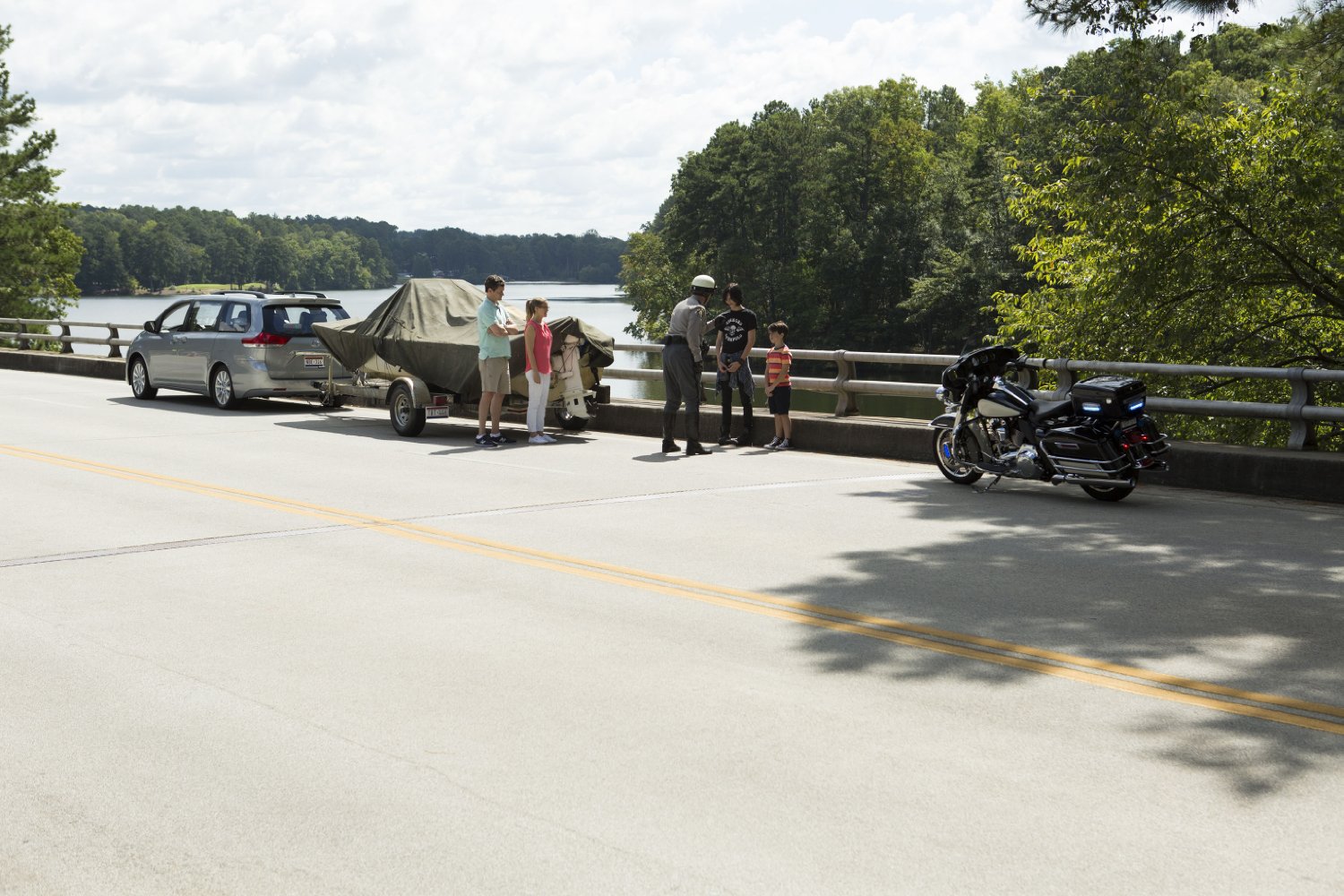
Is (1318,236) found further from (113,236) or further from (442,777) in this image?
(113,236)

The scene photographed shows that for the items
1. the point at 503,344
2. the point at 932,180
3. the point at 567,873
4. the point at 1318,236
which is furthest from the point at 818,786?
the point at 932,180

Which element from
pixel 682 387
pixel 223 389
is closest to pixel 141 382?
pixel 223 389

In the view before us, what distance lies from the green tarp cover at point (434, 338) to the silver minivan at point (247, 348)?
1.28 metres

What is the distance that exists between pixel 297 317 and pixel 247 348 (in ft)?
2.85

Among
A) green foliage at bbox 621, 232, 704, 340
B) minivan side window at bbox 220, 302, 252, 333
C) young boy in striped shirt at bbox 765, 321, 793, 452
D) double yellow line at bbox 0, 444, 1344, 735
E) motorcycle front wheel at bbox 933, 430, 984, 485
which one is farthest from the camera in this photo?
green foliage at bbox 621, 232, 704, 340

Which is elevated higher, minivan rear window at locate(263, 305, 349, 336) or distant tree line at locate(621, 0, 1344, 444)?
distant tree line at locate(621, 0, 1344, 444)

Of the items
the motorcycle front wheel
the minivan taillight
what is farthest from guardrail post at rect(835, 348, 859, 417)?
the minivan taillight

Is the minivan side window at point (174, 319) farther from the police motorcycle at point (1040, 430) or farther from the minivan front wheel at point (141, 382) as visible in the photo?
the police motorcycle at point (1040, 430)

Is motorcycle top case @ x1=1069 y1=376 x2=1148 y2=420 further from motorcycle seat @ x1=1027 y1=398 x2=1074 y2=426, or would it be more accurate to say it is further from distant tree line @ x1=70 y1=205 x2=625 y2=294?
distant tree line @ x1=70 y1=205 x2=625 y2=294

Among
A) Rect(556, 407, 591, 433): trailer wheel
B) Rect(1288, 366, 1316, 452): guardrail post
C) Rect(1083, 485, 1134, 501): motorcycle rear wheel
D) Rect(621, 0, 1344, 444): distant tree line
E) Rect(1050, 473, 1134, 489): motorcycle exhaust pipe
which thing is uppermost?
Rect(621, 0, 1344, 444): distant tree line

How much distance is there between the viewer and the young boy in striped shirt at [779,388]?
16078 millimetres

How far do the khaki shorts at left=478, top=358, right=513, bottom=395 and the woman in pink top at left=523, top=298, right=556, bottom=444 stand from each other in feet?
0.95

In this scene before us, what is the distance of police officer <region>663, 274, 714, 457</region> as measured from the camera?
15742 mm

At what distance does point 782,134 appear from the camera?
8788cm
